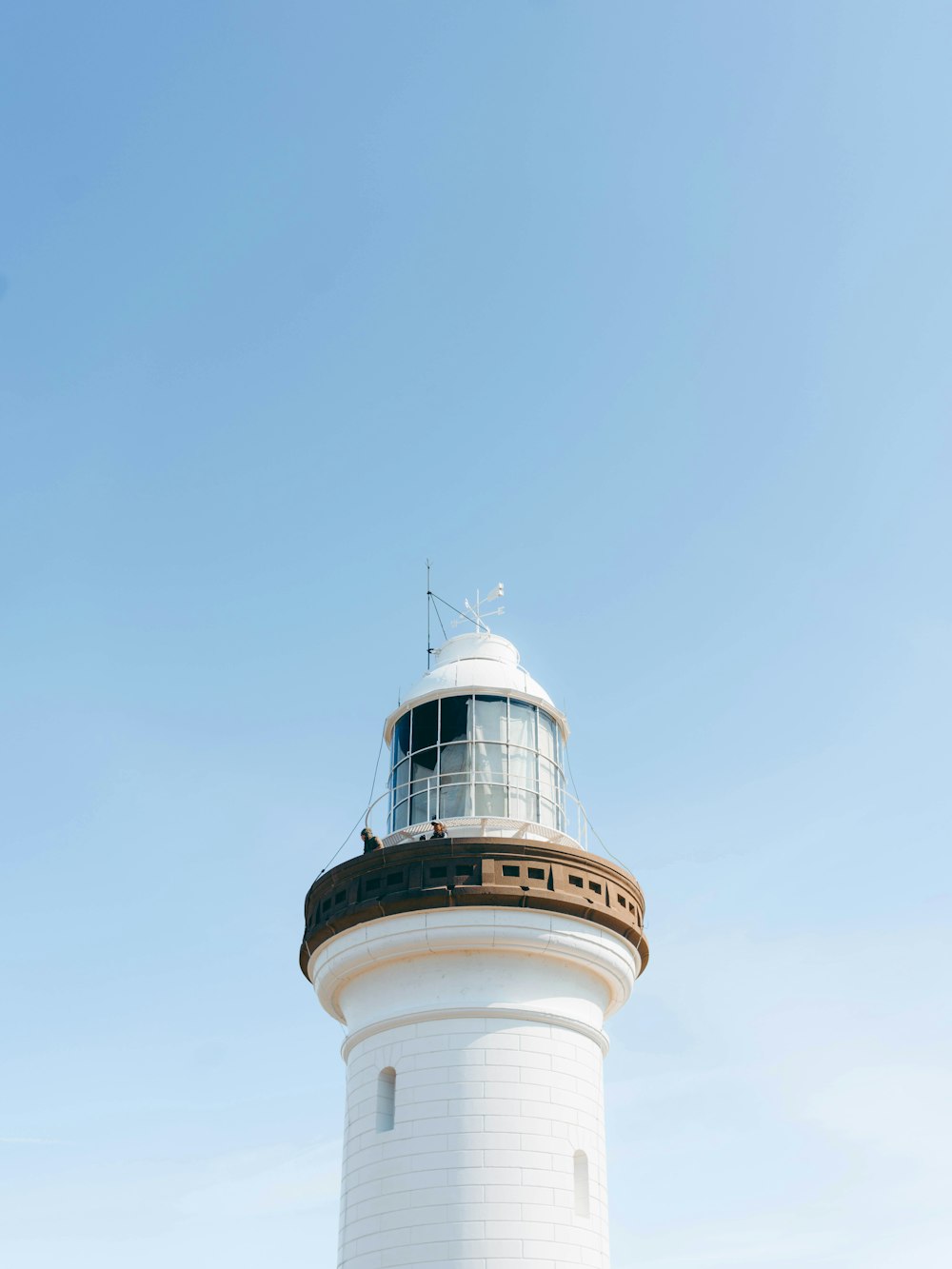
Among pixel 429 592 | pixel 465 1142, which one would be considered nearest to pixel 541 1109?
pixel 465 1142

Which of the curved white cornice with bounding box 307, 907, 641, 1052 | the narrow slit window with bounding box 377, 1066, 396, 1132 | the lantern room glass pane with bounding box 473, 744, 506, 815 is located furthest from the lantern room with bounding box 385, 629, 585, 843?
the narrow slit window with bounding box 377, 1066, 396, 1132

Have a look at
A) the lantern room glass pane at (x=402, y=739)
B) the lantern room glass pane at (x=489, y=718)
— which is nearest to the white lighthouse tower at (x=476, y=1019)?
the lantern room glass pane at (x=489, y=718)

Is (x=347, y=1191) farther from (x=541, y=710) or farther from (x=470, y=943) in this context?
(x=541, y=710)

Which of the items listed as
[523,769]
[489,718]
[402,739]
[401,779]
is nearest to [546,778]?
[523,769]

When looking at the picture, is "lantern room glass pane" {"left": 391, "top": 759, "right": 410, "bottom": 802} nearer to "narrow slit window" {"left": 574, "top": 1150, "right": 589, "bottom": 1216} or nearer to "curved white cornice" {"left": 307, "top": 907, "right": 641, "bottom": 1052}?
"curved white cornice" {"left": 307, "top": 907, "right": 641, "bottom": 1052}

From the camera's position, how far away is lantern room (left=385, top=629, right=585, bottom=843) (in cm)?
1605

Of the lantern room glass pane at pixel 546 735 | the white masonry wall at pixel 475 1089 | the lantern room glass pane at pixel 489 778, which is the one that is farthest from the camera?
the lantern room glass pane at pixel 546 735

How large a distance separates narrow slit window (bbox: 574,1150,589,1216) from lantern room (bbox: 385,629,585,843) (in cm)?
371

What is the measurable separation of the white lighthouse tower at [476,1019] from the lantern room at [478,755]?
47mm

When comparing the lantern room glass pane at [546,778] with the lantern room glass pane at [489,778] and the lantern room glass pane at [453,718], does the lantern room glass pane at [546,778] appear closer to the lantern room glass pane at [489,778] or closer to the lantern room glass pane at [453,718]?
the lantern room glass pane at [489,778]

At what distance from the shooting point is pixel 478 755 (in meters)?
16.4

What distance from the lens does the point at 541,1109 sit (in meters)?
14.0

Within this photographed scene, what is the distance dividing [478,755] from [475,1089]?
167 inches

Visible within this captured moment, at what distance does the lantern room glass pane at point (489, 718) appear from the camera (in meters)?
16.5
